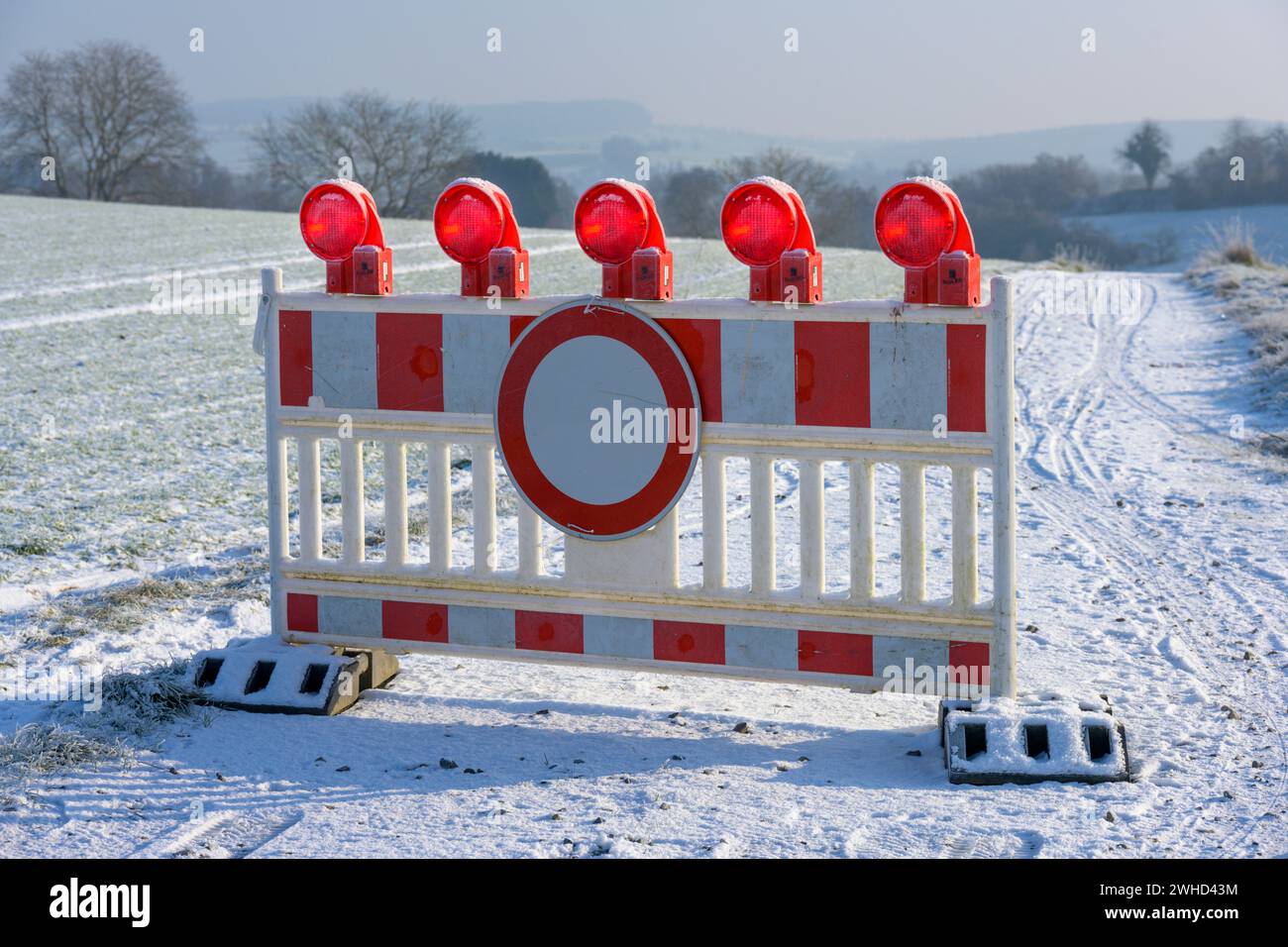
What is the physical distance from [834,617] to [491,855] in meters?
1.36

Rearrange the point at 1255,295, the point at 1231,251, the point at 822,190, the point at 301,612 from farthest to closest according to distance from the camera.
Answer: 1. the point at 822,190
2. the point at 1231,251
3. the point at 1255,295
4. the point at 301,612

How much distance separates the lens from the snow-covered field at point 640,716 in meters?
3.42

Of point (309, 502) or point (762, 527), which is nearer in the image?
point (762, 527)

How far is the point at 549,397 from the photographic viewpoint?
4344 millimetres

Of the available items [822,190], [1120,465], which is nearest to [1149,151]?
[822,190]

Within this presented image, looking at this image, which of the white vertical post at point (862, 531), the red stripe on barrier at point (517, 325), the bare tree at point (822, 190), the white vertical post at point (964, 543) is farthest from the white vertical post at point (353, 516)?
the bare tree at point (822, 190)

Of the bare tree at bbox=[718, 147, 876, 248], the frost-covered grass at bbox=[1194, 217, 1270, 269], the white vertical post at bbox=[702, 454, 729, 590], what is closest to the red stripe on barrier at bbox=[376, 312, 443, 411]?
the white vertical post at bbox=[702, 454, 729, 590]

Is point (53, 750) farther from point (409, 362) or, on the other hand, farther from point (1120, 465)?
point (1120, 465)

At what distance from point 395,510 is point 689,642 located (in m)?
1.09

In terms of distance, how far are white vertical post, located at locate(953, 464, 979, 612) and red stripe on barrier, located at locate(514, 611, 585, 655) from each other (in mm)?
1173

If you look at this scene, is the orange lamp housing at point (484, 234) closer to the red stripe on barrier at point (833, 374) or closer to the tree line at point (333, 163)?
the red stripe on barrier at point (833, 374)

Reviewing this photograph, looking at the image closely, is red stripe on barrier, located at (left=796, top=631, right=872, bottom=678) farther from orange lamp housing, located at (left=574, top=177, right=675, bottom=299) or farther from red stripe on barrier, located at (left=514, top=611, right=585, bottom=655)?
orange lamp housing, located at (left=574, top=177, right=675, bottom=299)

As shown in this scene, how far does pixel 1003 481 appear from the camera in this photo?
3.93m
